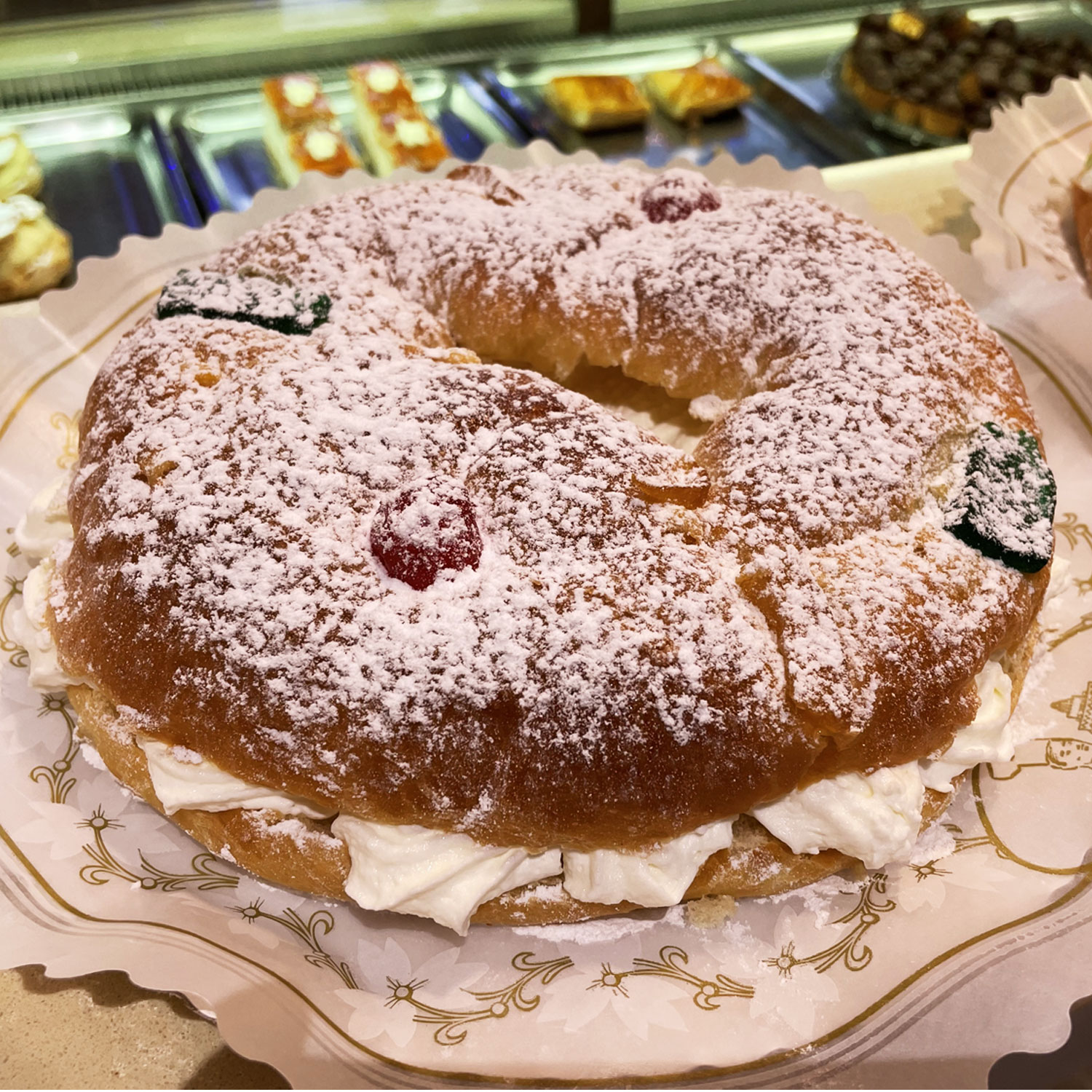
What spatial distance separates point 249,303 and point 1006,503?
1.19 m

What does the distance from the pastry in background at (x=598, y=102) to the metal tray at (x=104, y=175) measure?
48.4 inches

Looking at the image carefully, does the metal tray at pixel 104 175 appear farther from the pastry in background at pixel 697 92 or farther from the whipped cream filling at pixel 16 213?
the pastry in background at pixel 697 92

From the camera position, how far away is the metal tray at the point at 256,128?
303 cm

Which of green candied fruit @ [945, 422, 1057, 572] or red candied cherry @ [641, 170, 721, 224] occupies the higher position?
red candied cherry @ [641, 170, 721, 224]

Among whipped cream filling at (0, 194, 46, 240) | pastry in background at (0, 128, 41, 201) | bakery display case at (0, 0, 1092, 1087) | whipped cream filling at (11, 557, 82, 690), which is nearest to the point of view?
whipped cream filling at (11, 557, 82, 690)

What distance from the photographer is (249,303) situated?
1.62 m

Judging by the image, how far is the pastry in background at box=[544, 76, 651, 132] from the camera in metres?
3.25

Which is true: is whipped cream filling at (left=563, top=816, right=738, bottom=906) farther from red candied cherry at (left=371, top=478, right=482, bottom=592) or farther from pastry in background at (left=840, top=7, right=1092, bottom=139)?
A: pastry in background at (left=840, top=7, right=1092, bottom=139)

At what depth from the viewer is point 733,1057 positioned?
1.22m

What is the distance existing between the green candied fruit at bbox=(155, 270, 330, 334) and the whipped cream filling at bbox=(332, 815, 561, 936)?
0.79 metres

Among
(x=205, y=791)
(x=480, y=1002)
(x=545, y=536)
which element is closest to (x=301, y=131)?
(x=545, y=536)

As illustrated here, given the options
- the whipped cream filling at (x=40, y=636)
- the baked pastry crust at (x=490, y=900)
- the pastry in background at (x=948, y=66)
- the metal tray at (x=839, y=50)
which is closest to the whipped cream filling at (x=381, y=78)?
the metal tray at (x=839, y=50)

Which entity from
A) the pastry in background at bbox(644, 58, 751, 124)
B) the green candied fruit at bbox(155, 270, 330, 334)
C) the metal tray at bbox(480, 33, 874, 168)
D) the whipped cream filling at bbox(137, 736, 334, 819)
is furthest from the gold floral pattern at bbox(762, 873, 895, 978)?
the pastry in background at bbox(644, 58, 751, 124)

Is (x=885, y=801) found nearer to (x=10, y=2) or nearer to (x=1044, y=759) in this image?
(x=1044, y=759)
